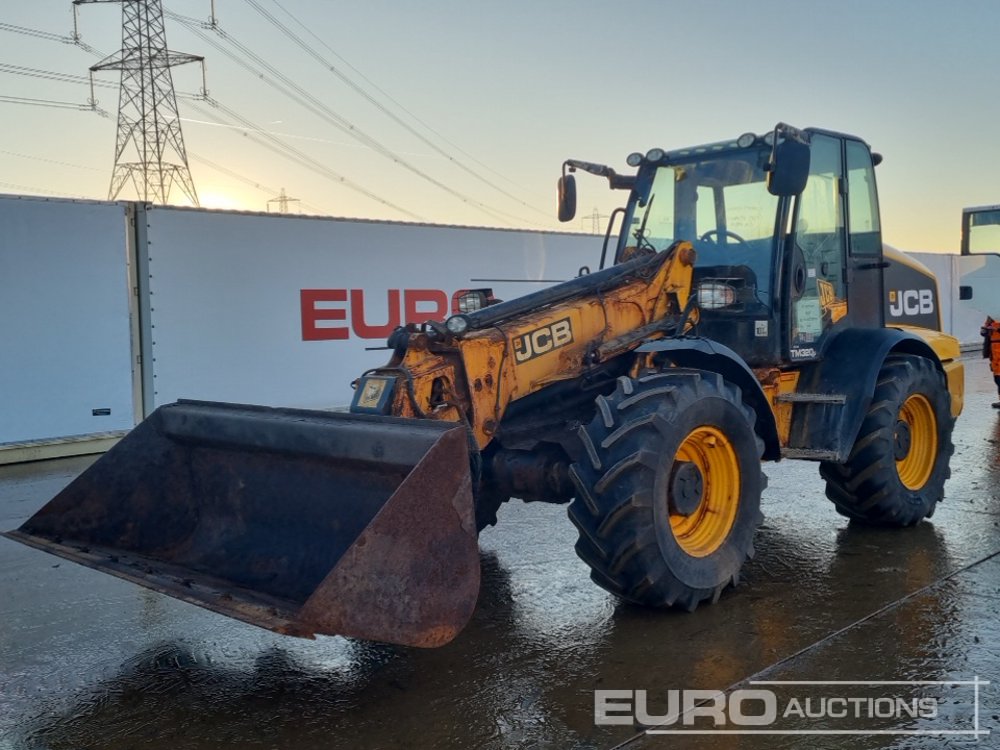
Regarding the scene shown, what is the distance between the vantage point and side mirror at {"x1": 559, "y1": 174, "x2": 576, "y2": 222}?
638 cm

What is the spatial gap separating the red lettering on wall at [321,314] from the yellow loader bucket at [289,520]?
6452 millimetres

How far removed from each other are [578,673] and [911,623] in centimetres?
170

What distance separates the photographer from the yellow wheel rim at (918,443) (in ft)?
21.5

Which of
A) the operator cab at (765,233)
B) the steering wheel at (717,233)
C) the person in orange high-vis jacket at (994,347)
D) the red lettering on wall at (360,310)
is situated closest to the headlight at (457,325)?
the operator cab at (765,233)

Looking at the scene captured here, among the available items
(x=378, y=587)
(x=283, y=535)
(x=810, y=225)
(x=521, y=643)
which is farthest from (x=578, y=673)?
(x=810, y=225)

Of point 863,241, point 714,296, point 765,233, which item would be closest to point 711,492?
point 714,296

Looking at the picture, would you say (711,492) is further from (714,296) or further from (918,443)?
(918,443)

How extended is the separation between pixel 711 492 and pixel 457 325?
1.62 metres

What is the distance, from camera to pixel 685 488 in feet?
15.7

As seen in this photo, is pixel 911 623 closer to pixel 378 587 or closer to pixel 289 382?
pixel 378 587

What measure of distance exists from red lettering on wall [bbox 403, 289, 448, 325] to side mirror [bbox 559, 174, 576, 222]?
6.14 m

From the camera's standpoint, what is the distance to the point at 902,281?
7090 millimetres

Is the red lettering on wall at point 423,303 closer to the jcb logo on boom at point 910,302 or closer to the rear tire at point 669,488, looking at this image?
the jcb logo on boom at point 910,302

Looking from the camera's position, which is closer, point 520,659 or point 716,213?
point 520,659
